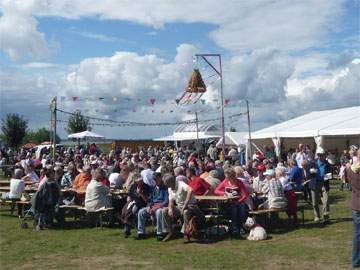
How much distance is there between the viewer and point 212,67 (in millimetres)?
21531

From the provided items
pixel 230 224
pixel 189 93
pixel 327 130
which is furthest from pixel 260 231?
pixel 189 93

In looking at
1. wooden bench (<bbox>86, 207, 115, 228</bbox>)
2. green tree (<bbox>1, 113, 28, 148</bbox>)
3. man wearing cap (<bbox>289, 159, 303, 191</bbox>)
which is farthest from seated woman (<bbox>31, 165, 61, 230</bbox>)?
green tree (<bbox>1, 113, 28, 148</bbox>)

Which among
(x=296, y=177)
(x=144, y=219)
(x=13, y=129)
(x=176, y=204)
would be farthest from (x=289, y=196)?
(x=13, y=129)

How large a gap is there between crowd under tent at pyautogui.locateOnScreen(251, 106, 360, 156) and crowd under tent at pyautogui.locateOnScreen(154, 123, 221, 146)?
11434 millimetres

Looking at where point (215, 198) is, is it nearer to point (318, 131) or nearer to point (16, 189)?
point (16, 189)

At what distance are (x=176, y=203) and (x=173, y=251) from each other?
3.90 feet

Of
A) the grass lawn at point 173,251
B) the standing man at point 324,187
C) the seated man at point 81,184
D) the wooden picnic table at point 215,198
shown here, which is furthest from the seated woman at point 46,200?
the standing man at point 324,187

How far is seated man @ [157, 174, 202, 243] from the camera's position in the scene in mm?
8508

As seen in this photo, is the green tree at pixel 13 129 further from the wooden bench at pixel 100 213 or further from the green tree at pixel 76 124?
the wooden bench at pixel 100 213

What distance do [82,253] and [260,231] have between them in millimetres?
2788

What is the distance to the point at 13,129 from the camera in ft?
161

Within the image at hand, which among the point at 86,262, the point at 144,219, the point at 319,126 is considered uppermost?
the point at 319,126

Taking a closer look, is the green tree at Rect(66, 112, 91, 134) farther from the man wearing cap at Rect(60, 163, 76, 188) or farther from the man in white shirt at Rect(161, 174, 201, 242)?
the man in white shirt at Rect(161, 174, 201, 242)

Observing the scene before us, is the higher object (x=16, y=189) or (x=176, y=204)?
(x=16, y=189)
